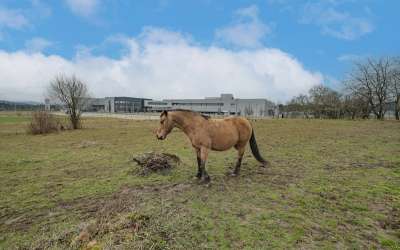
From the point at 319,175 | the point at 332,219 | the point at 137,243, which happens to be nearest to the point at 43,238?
the point at 137,243

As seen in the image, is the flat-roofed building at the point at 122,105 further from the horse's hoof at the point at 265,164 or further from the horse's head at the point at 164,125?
the horse's head at the point at 164,125

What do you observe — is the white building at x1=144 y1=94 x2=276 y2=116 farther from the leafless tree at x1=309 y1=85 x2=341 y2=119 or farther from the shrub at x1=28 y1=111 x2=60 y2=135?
the shrub at x1=28 y1=111 x2=60 y2=135

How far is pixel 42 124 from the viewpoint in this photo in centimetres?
2027

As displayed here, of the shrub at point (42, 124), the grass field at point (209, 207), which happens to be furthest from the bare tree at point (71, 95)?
the grass field at point (209, 207)

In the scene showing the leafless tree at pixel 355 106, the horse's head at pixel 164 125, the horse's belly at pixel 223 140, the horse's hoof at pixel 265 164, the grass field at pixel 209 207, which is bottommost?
the grass field at pixel 209 207

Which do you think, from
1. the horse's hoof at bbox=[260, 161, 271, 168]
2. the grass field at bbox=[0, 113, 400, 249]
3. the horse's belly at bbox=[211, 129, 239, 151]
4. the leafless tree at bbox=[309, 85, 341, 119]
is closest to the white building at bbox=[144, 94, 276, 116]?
the leafless tree at bbox=[309, 85, 341, 119]

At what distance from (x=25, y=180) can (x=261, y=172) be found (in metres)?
6.64

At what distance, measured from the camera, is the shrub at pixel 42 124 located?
1992cm

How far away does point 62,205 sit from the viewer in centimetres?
437

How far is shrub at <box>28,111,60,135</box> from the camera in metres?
19.9

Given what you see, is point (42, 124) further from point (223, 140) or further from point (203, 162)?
point (223, 140)

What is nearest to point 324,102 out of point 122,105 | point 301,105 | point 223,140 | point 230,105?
point 301,105

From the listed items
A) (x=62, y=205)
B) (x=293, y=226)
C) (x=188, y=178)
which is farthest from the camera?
(x=188, y=178)

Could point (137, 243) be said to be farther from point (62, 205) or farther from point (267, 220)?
point (62, 205)
